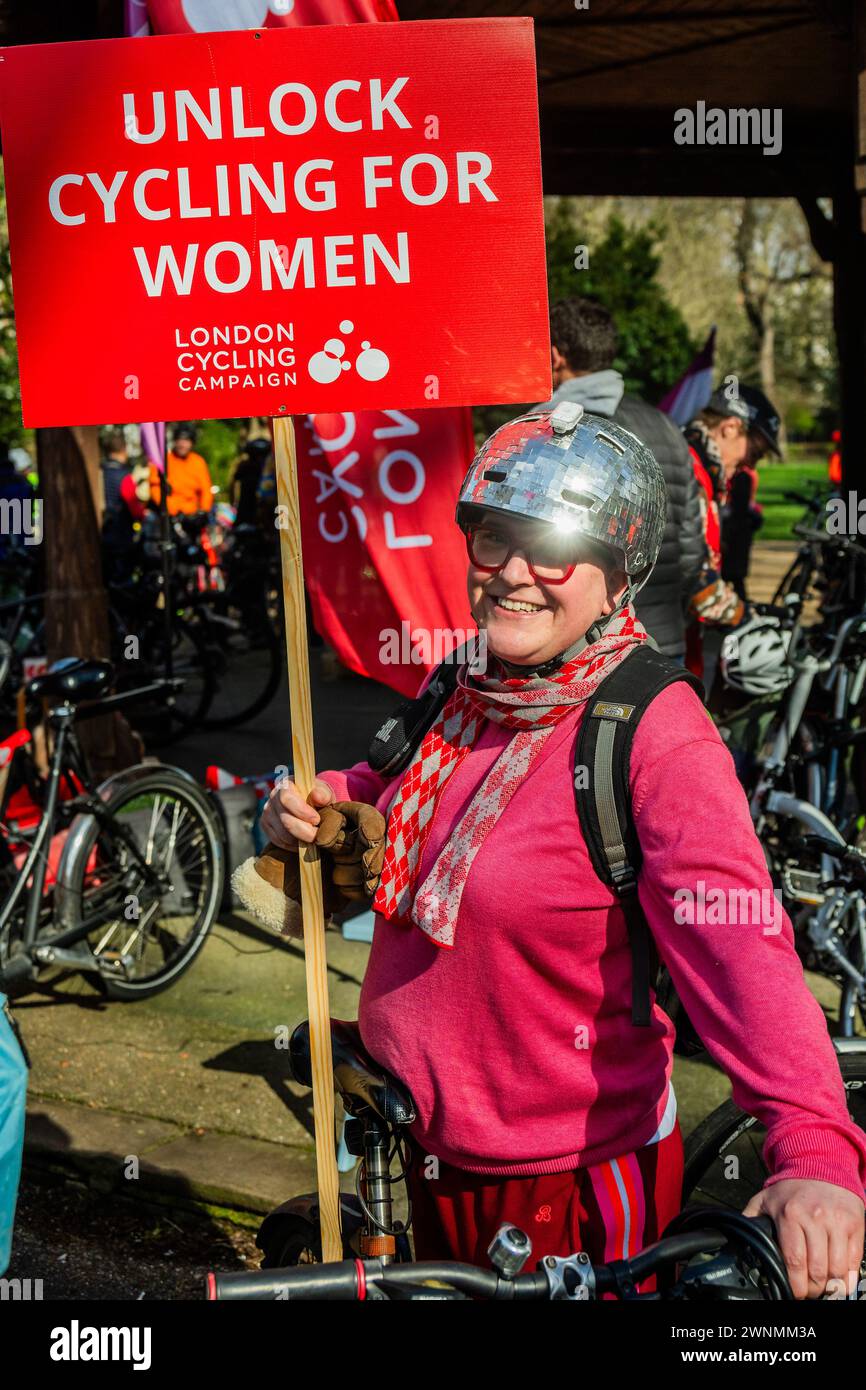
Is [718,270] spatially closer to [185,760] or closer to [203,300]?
[185,760]

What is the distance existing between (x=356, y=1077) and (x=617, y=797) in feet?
1.96

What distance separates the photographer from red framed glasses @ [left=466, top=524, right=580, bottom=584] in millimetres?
1911

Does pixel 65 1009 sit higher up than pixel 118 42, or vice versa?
pixel 118 42

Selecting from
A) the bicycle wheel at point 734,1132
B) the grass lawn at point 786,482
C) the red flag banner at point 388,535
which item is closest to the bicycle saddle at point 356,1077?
the bicycle wheel at point 734,1132

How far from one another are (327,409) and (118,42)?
0.62 m

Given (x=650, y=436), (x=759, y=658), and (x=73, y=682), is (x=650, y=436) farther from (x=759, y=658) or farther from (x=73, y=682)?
(x=73, y=682)

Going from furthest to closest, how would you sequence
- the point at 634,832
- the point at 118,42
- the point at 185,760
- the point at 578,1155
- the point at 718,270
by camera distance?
the point at 718,270
the point at 185,760
the point at 118,42
the point at 578,1155
the point at 634,832

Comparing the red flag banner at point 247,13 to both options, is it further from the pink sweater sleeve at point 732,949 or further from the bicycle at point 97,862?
the pink sweater sleeve at point 732,949

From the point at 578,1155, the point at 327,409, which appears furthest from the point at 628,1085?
the point at 327,409

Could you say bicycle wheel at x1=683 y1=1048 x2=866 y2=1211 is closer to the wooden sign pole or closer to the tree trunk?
the wooden sign pole

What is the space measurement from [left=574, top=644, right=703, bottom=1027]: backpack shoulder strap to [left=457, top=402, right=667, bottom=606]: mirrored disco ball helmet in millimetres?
206

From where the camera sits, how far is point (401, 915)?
6.69ft

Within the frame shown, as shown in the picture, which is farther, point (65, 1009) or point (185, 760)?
point (185, 760)

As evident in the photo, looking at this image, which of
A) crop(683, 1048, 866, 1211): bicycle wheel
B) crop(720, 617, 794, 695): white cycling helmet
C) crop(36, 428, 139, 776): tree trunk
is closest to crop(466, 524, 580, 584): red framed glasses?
crop(683, 1048, 866, 1211): bicycle wheel
